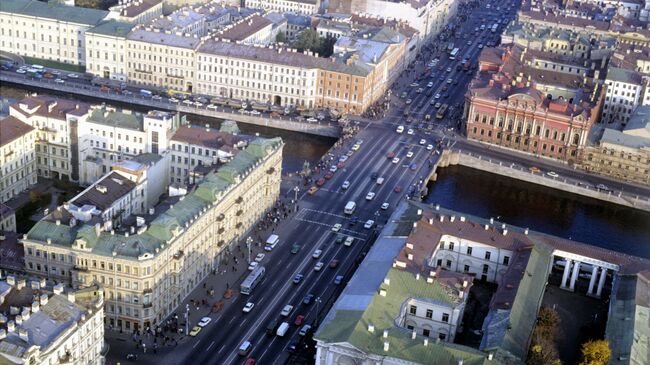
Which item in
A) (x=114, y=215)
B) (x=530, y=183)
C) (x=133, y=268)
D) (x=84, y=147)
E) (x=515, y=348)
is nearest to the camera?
Result: (x=515, y=348)

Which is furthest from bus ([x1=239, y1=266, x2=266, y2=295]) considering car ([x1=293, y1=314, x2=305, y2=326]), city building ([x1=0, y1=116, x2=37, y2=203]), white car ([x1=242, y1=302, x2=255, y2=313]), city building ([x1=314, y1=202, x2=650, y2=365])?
city building ([x1=0, y1=116, x2=37, y2=203])

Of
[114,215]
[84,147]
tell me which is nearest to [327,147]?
[84,147]

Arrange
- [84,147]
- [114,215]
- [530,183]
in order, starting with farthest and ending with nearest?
[530,183]
[84,147]
[114,215]

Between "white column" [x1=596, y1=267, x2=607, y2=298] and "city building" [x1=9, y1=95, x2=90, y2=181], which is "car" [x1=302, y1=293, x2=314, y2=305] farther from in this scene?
"city building" [x1=9, y1=95, x2=90, y2=181]

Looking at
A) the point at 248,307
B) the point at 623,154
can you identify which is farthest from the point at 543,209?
the point at 248,307

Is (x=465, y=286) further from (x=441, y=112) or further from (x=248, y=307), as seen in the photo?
(x=441, y=112)

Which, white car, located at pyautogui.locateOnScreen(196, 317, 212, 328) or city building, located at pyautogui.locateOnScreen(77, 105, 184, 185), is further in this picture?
city building, located at pyautogui.locateOnScreen(77, 105, 184, 185)

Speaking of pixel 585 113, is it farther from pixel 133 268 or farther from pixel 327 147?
pixel 133 268
